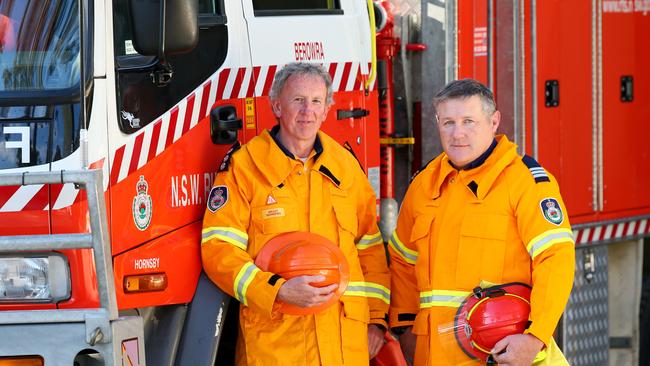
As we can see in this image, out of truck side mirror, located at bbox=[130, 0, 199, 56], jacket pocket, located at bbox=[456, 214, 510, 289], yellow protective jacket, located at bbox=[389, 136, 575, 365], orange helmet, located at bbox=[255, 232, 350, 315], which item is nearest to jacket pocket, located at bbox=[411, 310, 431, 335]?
yellow protective jacket, located at bbox=[389, 136, 575, 365]

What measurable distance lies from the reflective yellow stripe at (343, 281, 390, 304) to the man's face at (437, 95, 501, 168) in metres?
0.62

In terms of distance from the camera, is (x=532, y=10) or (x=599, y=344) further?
(x=599, y=344)

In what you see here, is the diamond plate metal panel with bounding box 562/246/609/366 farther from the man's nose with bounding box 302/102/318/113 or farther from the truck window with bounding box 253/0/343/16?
the man's nose with bounding box 302/102/318/113

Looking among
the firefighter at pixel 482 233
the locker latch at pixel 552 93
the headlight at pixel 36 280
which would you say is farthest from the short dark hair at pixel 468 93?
the locker latch at pixel 552 93

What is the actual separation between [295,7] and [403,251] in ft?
3.83

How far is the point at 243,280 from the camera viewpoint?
14.6 feet

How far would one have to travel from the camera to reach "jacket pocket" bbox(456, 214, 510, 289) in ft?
14.4

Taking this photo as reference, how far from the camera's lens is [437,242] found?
4539 mm

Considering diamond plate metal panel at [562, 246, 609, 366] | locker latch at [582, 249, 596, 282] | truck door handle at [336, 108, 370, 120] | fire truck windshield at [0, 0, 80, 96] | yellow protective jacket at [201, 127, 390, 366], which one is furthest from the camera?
locker latch at [582, 249, 596, 282]

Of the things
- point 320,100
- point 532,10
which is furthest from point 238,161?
point 532,10

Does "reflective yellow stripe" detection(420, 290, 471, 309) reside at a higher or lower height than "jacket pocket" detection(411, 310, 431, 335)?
higher

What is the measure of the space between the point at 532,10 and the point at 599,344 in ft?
6.38

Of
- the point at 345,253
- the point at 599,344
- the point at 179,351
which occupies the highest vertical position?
the point at 345,253

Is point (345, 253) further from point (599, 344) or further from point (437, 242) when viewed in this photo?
point (599, 344)
